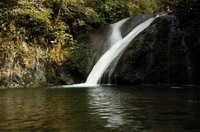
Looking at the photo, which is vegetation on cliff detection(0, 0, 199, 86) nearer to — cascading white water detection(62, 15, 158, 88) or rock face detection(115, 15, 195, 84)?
rock face detection(115, 15, 195, 84)

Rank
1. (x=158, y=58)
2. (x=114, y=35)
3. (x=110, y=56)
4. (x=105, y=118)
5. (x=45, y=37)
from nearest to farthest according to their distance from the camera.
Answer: (x=105, y=118)
(x=158, y=58)
(x=110, y=56)
(x=45, y=37)
(x=114, y=35)

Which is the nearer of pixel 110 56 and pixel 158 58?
pixel 158 58

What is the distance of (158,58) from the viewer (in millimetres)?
19000

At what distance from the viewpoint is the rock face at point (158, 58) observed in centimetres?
1833

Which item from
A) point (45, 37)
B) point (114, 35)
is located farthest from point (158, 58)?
point (45, 37)

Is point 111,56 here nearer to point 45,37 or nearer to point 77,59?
point 77,59

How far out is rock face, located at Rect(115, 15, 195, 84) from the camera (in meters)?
18.3

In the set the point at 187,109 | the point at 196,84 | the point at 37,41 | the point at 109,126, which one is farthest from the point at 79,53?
the point at 109,126

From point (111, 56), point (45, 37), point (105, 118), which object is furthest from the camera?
point (45, 37)

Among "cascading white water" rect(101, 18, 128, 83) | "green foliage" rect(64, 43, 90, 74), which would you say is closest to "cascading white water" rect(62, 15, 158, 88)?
"cascading white water" rect(101, 18, 128, 83)

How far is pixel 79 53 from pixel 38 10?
3530mm

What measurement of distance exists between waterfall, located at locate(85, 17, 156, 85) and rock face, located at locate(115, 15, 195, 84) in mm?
Answer: 892

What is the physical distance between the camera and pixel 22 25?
2241cm

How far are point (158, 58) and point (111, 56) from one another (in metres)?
3.21
